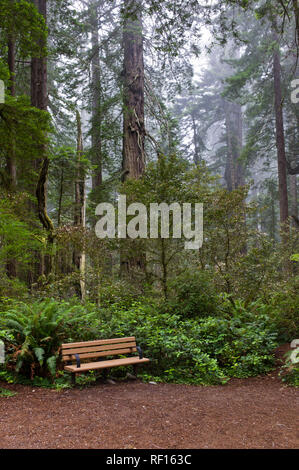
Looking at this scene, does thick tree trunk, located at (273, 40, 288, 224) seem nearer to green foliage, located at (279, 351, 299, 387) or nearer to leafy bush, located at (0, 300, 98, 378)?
green foliage, located at (279, 351, 299, 387)

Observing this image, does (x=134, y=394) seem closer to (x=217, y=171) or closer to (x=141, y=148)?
(x=141, y=148)

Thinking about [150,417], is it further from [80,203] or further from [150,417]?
[80,203]

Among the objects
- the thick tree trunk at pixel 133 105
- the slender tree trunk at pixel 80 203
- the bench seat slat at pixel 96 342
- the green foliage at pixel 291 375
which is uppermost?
the thick tree trunk at pixel 133 105

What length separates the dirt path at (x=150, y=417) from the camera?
3705mm

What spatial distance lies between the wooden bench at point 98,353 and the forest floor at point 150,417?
1.04ft

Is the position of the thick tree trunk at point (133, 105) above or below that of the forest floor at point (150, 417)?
above

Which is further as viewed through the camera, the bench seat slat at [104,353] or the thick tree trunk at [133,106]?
the thick tree trunk at [133,106]

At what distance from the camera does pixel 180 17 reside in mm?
7254

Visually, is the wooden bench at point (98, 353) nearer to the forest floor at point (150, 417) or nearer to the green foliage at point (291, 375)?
the forest floor at point (150, 417)

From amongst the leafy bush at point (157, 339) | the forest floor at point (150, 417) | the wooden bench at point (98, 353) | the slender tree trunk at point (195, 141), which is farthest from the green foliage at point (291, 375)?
the slender tree trunk at point (195, 141)

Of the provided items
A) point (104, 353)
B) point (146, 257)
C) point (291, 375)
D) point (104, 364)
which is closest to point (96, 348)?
point (104, 353)

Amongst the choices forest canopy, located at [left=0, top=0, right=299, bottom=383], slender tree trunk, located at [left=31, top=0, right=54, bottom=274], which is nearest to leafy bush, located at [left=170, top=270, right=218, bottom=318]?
forest canopy, located at [left=0, top=0, right=299, bottom=383]

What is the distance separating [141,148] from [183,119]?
22123mm
